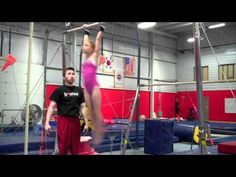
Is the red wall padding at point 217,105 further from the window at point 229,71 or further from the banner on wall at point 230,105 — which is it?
the window at point 229,71

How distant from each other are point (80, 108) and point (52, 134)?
9.67 ft

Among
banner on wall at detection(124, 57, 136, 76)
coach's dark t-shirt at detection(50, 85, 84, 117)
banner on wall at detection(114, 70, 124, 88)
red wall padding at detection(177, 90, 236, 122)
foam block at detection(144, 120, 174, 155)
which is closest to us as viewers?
coach's dark t-shirt at detection(50, 85, 84, 117)

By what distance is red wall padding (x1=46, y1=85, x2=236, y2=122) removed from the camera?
1040 cm

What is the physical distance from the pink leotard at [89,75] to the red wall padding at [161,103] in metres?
6.10

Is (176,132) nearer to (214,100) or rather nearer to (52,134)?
(52,134)

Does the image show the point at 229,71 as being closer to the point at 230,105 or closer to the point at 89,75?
the point at 230,105

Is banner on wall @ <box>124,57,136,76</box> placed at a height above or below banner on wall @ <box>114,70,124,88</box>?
above

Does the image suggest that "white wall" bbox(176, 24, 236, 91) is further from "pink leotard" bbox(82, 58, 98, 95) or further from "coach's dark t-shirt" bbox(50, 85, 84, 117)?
"coach's dark t-shirt" bbox(50, 85, 84, 117)

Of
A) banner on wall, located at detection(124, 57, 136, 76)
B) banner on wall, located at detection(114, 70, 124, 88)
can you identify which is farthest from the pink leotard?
banner on wall, located at detection(124, 57, 136, 76)

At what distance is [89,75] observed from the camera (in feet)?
10.2

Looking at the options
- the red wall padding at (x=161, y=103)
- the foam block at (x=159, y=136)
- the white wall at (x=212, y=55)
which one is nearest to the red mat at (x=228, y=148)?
the foam block at (x=159, y=136)

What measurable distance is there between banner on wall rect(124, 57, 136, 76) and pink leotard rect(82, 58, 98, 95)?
777 centimetres

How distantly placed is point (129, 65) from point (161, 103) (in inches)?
99.6
